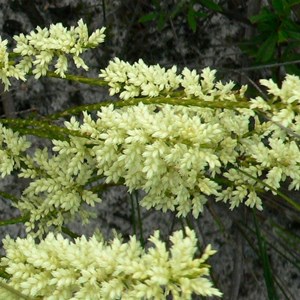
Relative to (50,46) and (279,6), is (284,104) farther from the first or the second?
(279,6)

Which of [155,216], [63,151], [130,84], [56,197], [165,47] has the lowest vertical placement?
[155,216]

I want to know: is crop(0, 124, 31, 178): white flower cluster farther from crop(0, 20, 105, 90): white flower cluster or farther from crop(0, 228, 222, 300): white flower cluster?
crop(0, 228, 222, 300): white flower cluster

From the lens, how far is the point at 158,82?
1322 mm

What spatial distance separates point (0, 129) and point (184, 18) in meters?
1.17

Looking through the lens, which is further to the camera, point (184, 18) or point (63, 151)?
point (184, 18)

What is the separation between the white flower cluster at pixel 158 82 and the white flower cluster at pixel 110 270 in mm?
348

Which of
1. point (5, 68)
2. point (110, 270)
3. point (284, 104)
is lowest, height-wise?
point (110, 270)

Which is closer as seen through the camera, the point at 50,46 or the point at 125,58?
the point at 50,46

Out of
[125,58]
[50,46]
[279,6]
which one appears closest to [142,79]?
[50,46]

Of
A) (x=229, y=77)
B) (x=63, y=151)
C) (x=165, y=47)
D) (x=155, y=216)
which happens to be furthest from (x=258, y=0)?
(x=63, y=151)

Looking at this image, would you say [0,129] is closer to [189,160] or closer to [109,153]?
[109,153]

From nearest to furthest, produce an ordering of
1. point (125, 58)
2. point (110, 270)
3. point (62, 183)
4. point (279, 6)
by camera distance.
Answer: point (110, 270) → point (62, 183) → point (279, 6) → point (125, 58)

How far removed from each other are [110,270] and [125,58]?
1.42 metres

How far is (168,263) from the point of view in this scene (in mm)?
1019
